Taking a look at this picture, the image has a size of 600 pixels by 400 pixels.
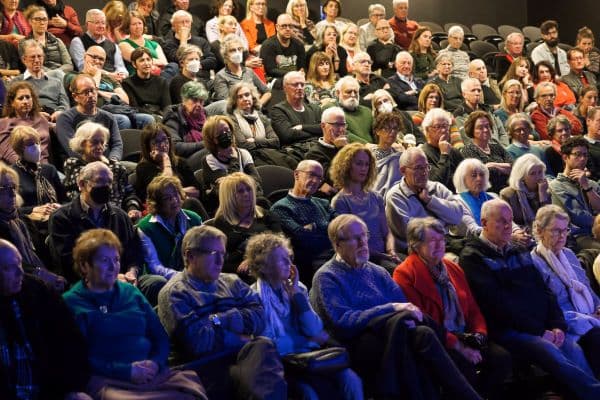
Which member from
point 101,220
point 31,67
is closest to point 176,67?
point 31,67

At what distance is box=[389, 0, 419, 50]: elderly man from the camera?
10.5m

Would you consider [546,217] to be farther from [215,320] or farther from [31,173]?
[31,173]

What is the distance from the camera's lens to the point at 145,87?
25.2ft

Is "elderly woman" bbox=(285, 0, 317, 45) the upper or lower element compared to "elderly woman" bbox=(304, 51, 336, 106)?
upper

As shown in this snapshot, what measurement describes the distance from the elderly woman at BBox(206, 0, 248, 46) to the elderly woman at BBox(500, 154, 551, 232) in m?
3.24

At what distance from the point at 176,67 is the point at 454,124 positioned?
2.19 metres

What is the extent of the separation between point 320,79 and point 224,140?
7.30 feet

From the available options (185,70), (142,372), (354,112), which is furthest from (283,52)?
(142,372)

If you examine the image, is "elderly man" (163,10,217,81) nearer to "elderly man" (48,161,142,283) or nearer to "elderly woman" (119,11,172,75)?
"elderly woman" (119,11,172,75)

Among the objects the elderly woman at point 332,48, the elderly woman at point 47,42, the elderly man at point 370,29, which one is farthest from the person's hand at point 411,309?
the elderly man at point 370,29

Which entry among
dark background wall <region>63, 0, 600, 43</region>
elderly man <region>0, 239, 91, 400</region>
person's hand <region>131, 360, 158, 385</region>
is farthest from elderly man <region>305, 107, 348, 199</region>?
dark background wall <region>63, 0, 600, 43</region>

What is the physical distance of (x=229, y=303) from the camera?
4465mm

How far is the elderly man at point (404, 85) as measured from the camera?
8828 millimetres

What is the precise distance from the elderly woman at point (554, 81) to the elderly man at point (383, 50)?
Result: 123 cm
